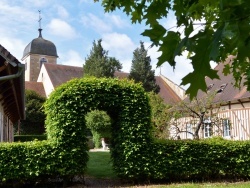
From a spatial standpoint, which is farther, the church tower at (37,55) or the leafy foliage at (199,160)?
the church tower at (37,55)

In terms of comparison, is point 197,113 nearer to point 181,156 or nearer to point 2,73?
point 181,156

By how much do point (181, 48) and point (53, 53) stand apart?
56.0 m

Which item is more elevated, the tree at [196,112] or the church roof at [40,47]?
the church roof at [40,47]

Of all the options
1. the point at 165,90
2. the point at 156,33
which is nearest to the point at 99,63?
the point at 165,90

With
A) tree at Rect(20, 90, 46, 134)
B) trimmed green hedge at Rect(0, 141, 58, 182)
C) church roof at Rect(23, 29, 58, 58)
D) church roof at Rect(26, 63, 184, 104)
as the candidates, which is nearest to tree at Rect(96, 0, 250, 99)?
trimmed green hedge at Rect(0, 141, 58, 182)

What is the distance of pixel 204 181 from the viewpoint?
9992mm

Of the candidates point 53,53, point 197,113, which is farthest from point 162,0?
point 53,53

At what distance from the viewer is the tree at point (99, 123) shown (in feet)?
90.6

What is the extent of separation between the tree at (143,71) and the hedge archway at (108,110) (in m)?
24.3

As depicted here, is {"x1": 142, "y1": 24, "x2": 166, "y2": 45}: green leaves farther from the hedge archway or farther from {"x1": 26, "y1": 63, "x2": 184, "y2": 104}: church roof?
{"x1": 26, "y1": 63, "x2": 184, "y2": 104}: church roof

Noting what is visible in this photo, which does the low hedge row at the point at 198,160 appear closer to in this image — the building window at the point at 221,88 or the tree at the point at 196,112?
the tree at the point at 196,112

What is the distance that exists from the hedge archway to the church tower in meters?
43.2

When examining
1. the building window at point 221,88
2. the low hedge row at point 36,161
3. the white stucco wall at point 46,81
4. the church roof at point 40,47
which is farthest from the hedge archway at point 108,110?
the church roof at point 40,47

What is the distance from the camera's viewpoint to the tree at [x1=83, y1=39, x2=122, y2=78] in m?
32.8
